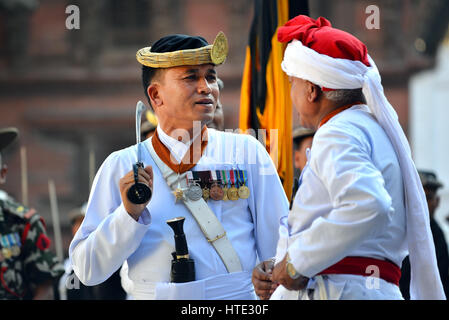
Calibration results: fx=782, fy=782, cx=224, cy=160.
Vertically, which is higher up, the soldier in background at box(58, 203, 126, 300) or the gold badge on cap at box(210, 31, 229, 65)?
the gold badge on cap at box(210, 31, 229, 65)

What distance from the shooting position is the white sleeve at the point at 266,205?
3.14 metres

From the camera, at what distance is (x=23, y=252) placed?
179 inches

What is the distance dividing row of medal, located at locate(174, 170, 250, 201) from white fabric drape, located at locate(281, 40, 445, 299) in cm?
55

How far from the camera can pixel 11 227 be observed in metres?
4.52

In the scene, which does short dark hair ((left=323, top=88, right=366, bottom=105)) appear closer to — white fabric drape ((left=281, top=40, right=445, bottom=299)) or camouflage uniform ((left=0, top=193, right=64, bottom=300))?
white fabric drape ((left=281, top=40, right=445, bottom=299))

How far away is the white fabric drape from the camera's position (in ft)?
8.86

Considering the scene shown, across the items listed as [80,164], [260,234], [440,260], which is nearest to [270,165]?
[260,234]

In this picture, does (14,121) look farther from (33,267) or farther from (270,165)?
(270,165)

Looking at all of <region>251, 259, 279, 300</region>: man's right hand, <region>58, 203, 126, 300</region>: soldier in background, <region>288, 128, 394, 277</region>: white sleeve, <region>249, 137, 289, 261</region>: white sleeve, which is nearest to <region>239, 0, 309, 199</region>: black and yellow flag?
<region>249, 137, 289, 261</region>: white sleeve

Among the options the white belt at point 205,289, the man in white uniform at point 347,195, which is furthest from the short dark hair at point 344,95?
the white belt at point 205,289

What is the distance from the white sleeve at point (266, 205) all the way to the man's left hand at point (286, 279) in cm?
45

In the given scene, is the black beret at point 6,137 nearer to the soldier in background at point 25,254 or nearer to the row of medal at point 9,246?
the soldier in background at point 25,254
